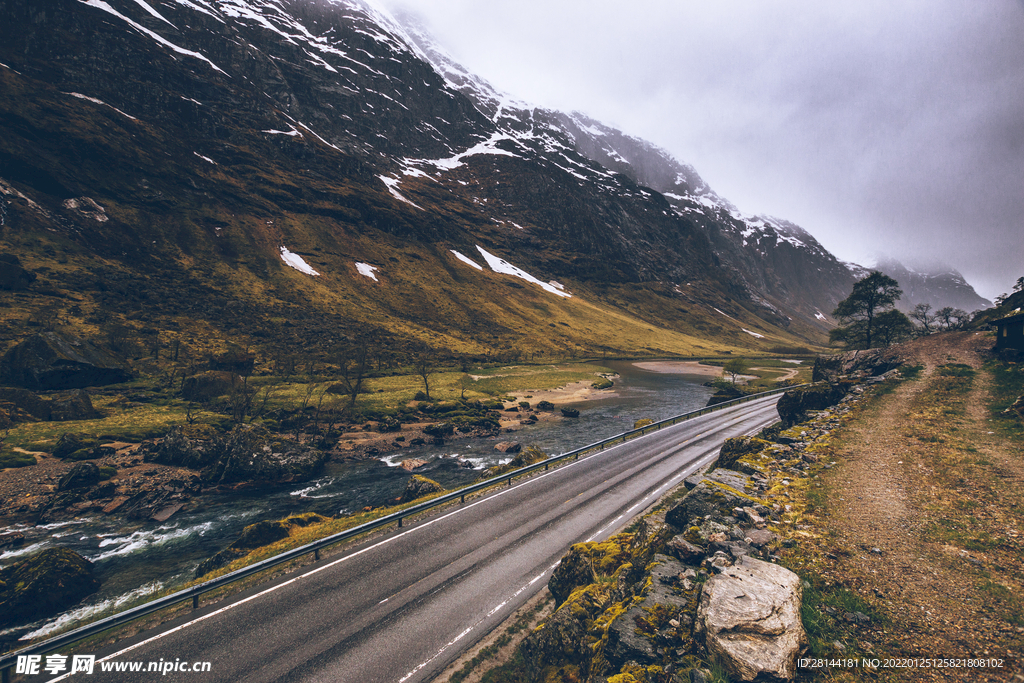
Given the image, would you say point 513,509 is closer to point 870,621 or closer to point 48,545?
point 870,621

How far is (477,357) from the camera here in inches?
3479

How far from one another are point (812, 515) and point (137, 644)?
2048cm

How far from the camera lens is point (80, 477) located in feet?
73.9

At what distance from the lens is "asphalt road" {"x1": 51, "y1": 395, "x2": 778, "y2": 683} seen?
955cm

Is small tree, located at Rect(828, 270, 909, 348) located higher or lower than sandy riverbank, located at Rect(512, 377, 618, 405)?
higher

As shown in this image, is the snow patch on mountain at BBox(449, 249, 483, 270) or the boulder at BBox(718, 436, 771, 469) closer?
the boulder at BBox(718, 436, 771, 469)

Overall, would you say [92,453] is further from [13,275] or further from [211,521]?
[13,275]

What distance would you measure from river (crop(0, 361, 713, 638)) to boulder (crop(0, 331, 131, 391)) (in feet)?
92.3

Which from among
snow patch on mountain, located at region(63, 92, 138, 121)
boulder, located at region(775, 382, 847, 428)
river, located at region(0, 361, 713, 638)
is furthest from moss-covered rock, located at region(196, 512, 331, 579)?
snow patch on mountain, located at region(63, 92, 138, 121)

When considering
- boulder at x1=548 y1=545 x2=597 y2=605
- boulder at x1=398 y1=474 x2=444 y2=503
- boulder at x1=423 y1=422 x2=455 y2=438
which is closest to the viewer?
boulder at x1=548 y1=545 x2=597 y2=605

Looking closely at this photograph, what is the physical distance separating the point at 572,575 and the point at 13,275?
87.6m

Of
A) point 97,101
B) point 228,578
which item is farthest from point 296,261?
point 228,578

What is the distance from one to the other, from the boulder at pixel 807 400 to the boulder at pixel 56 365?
70706 mm

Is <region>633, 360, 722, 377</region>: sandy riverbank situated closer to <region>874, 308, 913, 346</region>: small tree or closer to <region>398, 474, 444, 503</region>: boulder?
<region>874, 308, 913, 346</region>: small tree
